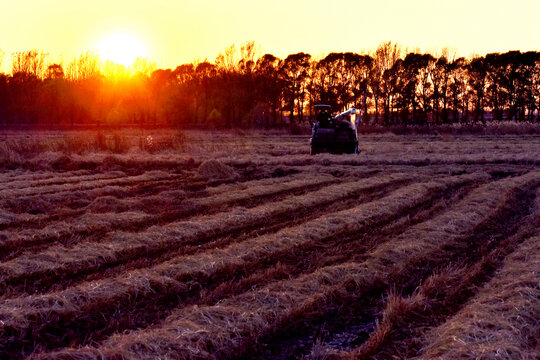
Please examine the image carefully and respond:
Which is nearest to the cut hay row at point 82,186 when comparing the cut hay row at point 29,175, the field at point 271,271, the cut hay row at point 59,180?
the field at point 271,271

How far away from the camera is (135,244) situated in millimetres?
9484

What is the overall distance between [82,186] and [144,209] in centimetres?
453

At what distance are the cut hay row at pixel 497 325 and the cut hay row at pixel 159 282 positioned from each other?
3170 millimetres

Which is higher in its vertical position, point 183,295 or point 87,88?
point 87,88

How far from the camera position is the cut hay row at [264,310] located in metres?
5.38

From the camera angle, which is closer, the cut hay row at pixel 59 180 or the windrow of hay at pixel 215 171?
the cut hay row at pixel 59 180

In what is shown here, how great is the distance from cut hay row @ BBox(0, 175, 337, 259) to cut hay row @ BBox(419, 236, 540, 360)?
653 centimetres

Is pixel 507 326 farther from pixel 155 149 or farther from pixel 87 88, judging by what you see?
pixel 87 88

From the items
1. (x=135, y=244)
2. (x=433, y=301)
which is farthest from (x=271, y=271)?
(x=135, y=244)

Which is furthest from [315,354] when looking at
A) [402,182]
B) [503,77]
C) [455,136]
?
[503,77]

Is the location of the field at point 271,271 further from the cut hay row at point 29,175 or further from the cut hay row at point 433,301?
the cut hay row at point 29,175

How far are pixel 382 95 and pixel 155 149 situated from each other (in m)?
43.5

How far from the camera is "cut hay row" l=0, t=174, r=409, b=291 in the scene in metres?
8.01

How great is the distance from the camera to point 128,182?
18.1 m
